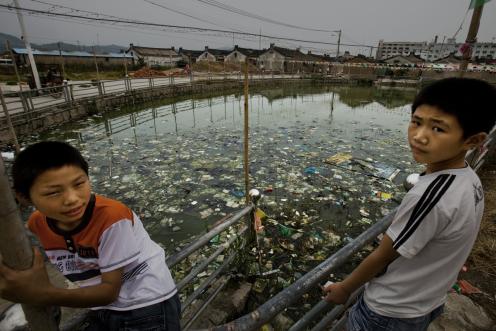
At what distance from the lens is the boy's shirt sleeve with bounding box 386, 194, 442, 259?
0.96 metres

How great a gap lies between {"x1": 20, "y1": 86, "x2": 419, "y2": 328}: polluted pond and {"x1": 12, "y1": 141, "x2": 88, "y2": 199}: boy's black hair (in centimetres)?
236

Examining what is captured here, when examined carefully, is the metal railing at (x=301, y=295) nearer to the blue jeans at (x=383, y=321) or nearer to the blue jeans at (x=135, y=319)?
the blue jeans at (x=383, y=321)

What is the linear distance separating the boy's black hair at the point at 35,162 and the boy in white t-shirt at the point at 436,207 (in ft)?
4.28

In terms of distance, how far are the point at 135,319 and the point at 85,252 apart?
0.40 metres

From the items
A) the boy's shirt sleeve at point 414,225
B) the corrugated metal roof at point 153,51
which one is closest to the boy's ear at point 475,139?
the boy's shirt sleeve at point 414,225

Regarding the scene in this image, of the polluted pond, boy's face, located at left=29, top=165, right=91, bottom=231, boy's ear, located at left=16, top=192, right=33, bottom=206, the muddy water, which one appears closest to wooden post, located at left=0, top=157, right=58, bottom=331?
boy's face, located at left=29, top=165, right=91, bottom=231

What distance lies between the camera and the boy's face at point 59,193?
2.94 feet

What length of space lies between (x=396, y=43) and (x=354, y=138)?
117 meters

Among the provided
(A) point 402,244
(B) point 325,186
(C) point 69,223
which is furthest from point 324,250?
(C) point 69,223

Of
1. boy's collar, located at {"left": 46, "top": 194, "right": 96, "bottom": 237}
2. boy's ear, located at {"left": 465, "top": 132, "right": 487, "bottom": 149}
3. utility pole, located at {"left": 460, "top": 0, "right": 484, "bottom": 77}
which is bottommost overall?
boy's collar, located at {"left": 46, "top": 194, "right": 96, "bottom": 237}

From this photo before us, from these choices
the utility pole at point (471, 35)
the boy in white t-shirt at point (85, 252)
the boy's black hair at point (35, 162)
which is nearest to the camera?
the boy in white t-shirt at point (85, 252)

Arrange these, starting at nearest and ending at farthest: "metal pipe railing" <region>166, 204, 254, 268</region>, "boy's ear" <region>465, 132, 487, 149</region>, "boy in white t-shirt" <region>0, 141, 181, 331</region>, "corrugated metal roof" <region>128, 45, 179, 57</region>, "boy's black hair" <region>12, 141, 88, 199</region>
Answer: "boy in white t-shirt" <region>0, 141, 181, 331</region>
"boy's black hair" <region>12, 141, 88, 199</region>
"boy's ear" <region>465, 132, 487, 149</region>
"metal pipe railing" <region>166, 204, 254, 268</region>
"corrugated metal roof" <region>128, 45, 179, 57</region>

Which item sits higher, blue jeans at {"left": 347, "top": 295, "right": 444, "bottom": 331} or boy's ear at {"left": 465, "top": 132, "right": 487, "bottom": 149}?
boy's ear at {"left": 465, "top": 132, "right": 487, "bottom": 149}

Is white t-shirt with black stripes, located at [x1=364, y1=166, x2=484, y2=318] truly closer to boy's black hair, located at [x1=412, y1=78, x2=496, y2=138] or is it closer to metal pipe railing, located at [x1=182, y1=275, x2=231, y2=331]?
boy's black hair, located at [x1=412, y1=78, x2=496, y2=138]
